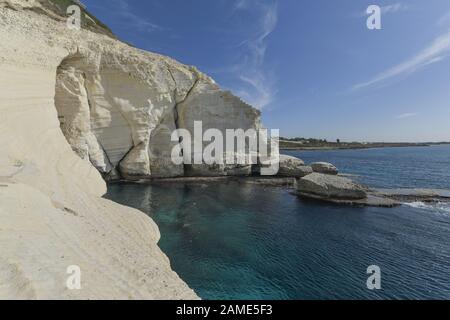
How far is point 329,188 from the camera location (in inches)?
1012

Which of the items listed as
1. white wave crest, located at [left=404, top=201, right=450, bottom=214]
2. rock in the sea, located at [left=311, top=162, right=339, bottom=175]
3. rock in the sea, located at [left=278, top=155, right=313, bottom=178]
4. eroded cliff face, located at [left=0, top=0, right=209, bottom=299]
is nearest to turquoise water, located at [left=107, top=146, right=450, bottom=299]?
white wave crest, located at [left=404, top=201, right=450, bottom=214]

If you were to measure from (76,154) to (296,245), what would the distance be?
18479 millimetres

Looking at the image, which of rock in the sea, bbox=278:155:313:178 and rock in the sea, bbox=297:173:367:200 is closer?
rock in the sea, bbox=297:173:367:200

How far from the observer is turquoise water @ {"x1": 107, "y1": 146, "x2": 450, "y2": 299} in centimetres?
1040

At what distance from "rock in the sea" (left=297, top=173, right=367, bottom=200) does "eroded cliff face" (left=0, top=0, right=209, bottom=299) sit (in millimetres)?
18037

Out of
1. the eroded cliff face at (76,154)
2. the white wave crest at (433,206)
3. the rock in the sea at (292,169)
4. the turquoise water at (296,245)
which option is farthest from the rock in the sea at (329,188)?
the eroded cliff face at (76,154)

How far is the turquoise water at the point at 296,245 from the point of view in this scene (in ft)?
34.1

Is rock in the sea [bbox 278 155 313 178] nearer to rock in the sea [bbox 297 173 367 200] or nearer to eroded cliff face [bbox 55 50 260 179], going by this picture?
eroded cliff face [bbox 55 50 260 179]

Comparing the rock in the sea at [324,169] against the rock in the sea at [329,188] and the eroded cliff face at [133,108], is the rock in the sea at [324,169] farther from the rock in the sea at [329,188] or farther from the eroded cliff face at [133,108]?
the rock in the sea at [329,188]

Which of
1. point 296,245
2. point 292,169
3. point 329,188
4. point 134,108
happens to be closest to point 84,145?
point 134,108

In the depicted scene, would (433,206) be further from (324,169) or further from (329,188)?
(324,169)

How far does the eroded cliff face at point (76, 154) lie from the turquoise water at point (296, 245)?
2.61 m
